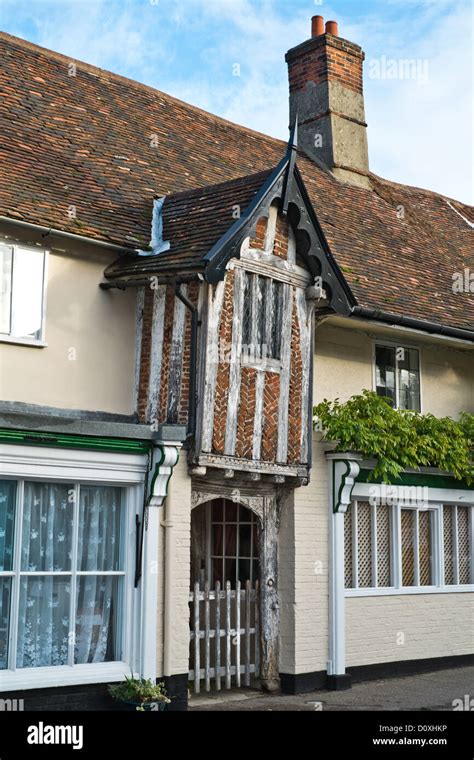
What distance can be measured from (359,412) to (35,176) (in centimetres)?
514

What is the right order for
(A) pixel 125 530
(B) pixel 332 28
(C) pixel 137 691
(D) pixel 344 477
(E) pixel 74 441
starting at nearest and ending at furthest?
1. (C) pixel 137 691
2. (E) pixel 74 441
3. (A) pixel 125 530
4. (D) pixel 344 477
5. (B) pixel 332 28

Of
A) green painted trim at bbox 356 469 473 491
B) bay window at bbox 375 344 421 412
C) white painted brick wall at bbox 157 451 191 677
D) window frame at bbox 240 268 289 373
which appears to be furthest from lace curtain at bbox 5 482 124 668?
bay window at bbox 375 344 421 412

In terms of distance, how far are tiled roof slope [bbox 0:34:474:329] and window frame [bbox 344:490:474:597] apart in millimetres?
2728

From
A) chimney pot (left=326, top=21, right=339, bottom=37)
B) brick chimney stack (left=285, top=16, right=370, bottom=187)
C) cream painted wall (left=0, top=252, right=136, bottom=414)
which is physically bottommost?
cream painted wall (left=0, top=252, right=136, bottom=414)

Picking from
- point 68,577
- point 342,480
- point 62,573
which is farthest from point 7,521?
point 342,480

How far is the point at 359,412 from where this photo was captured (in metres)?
12.6

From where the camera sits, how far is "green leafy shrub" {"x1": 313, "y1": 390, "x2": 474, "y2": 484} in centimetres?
1233

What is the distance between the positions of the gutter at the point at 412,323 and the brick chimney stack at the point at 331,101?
5338 mm

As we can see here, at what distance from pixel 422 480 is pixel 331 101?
324 inches

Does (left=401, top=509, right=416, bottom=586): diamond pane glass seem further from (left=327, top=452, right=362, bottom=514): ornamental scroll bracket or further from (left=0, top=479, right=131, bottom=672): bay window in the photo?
(left=0, top=479, right=131, bottom=672): bay window

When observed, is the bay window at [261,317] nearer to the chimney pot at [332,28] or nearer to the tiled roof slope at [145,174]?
the tiled roof slope at [145,174]

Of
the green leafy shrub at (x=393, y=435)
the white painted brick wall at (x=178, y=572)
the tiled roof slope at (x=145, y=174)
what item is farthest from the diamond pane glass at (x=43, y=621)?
the green leafy shrub at (x=393, y=435)

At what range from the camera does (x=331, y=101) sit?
18.3 meters

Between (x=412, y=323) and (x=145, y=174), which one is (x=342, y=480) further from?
(x=145, y=174)
